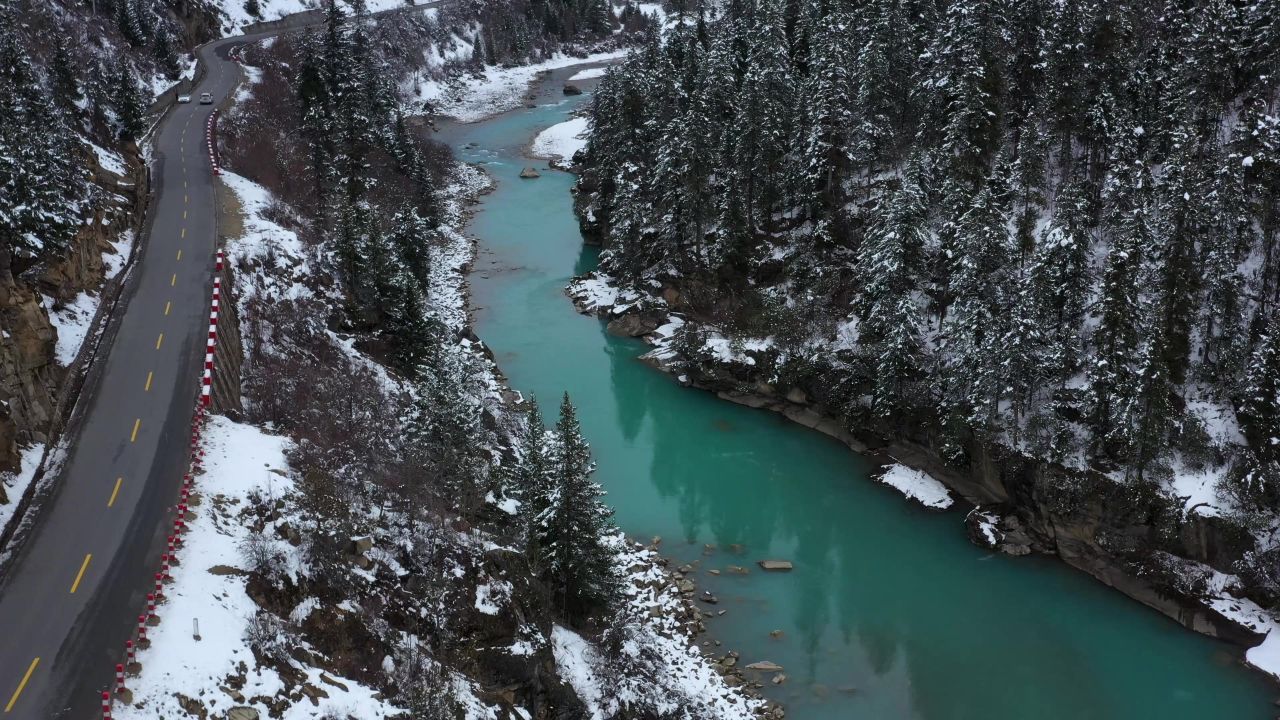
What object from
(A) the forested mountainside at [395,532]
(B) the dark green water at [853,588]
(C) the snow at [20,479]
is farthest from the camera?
(B) the dark green water at [853,588]

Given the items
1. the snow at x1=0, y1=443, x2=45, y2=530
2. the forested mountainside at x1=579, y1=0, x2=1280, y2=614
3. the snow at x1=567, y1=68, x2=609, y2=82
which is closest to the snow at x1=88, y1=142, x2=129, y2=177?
the snow at x1=0, y1=443, x2=45, y2=530

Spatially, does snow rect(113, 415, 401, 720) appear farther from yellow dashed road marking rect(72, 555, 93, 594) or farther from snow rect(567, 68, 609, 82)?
snow rect(567, 68, 609, 82)

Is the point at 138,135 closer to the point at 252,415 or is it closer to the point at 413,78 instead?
the point at 252,415

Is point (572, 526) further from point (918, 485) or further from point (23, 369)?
point (918, 485)

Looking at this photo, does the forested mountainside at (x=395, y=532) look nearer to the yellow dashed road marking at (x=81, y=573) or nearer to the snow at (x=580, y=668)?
the snow at (x=580, y=668)

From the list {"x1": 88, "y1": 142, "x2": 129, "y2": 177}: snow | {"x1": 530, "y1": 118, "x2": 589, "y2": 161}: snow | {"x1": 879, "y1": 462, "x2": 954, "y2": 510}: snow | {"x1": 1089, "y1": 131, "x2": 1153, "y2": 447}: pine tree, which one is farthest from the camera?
{"x1": 530, "y1": 118, "x2": 589, "y2": 161}: snow

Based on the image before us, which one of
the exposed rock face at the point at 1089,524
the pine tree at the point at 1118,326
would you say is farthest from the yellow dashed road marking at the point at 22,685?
the pine tree at the point at 1118,326
